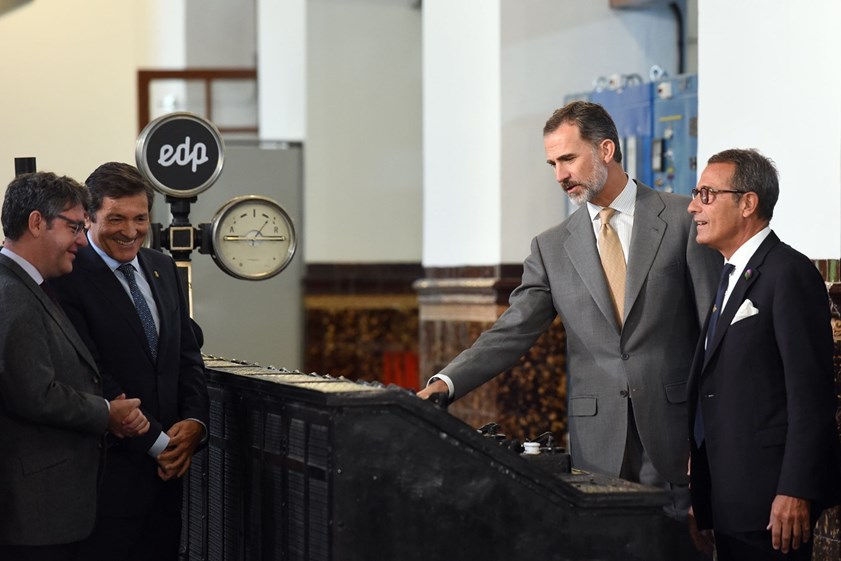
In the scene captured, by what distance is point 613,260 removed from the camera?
3963 millimetres

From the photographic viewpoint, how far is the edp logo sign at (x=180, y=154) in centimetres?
526

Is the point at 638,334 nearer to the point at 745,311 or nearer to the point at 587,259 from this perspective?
the point at 587,259

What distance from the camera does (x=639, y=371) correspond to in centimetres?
383

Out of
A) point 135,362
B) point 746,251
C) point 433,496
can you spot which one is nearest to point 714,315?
point 746,251

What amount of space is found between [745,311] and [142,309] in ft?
5.40

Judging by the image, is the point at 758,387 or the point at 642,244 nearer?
the point at 758,387

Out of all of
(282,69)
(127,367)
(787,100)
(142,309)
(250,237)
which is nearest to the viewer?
(127,367)

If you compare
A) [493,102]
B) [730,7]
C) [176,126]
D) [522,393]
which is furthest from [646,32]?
[176,126]

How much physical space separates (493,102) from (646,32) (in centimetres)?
101

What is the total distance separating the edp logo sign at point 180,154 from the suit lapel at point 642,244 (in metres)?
1.99

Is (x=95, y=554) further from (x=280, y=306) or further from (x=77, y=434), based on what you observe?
(x=280, y=306)

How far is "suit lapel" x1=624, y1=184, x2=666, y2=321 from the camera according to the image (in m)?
3.85

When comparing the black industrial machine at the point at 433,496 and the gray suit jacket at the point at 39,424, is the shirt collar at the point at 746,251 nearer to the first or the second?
the black industrial machine at the point at 433,496

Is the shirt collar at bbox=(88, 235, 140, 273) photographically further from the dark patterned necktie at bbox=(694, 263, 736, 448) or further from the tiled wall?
the tiled wall
